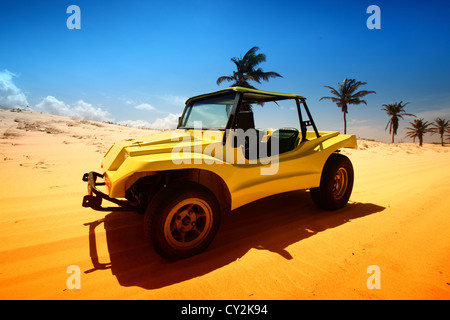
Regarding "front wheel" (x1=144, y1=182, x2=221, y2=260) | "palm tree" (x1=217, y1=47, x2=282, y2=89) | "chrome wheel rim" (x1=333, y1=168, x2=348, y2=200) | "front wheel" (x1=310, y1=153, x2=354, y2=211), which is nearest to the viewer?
"front wheel" (x1=144, y1=182, x2=221, y2=260)

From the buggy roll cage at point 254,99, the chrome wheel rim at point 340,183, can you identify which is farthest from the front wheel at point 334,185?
the buggy roll cage at point 254,99

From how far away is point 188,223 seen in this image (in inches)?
92.1

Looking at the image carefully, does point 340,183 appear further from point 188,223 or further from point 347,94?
point 347,94

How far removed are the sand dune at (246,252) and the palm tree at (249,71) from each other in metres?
21.1

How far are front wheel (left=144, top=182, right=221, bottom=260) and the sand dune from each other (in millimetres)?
163

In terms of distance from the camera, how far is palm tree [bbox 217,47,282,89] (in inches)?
907

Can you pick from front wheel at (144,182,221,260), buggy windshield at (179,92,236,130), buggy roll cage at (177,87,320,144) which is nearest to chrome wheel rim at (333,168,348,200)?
buggy roll cage at (177,87,320,144)

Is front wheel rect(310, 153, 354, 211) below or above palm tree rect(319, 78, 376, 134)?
below

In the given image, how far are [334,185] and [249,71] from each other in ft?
73.1

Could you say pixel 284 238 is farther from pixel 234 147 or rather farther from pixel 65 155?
pixel 65 155

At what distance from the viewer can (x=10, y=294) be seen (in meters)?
1.83

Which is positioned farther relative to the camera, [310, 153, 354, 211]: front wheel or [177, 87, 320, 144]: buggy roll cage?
[310, 153, 354, 211]: front wheel

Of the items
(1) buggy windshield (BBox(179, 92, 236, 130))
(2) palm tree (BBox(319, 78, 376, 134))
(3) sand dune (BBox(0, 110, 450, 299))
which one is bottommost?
(3) sand dune (BBox(0, 110, 450, 299))

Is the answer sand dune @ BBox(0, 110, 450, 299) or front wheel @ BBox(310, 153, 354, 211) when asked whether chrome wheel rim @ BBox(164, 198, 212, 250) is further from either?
front wheel @ BBox(310, 153, 354, 211)
